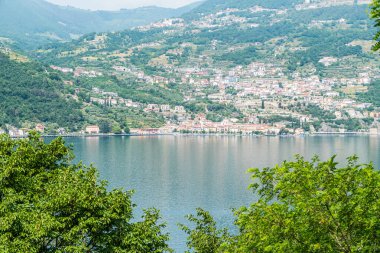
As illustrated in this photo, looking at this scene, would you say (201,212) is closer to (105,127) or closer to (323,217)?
(323,217)

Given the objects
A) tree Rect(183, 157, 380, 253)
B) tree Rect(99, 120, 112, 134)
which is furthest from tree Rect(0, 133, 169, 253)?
tree Rect(99, 120, 112, 134)

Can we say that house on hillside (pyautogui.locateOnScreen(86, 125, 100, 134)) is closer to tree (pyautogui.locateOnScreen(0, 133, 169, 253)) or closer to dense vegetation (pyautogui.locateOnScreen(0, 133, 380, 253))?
dense vegetation (pyautogui.locateOnScreen(0, 133, 380, 253))

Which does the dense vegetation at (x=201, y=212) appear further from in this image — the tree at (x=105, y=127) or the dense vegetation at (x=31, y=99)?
the tree at (x=105, y=127)

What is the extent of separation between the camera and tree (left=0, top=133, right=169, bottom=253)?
14359mm

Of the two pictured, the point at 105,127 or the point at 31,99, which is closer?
the point at 105,127

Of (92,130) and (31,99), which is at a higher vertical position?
(31,99)

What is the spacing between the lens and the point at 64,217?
14.8 m

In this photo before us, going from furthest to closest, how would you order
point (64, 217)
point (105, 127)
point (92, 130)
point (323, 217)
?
1. point (105, 127)
2. point (92, 130)
3. point (64, 217)
4. point (323, 217)

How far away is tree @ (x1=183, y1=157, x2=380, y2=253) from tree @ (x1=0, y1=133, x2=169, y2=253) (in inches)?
184

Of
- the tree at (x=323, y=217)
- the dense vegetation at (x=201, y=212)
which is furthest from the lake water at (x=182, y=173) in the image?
the tree at (x=323, y=217)

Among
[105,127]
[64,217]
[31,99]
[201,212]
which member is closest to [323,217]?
[64,217]

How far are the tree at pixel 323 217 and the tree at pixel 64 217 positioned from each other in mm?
4681

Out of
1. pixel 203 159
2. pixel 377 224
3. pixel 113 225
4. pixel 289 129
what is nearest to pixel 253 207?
pixel 377 224

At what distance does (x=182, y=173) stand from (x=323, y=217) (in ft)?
185
